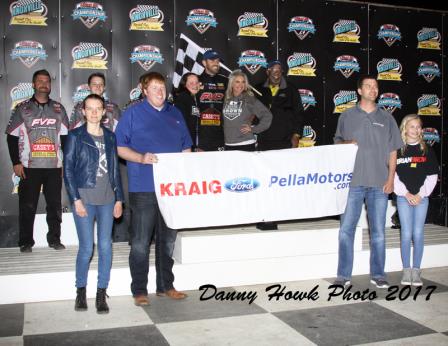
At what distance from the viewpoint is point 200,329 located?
153 inches

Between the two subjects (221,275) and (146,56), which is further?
(146,56)

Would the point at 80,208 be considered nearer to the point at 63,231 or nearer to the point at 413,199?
the point at 63,231

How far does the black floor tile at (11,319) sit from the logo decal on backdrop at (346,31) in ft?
19.6

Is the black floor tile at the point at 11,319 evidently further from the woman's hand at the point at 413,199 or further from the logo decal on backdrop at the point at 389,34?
the logo decal on backdrop at the point at 389,34

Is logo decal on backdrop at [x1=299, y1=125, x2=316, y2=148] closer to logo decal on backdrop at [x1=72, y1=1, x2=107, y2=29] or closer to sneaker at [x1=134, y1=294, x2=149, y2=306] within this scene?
logo decal on backdrop at [x1=72, y1=1, x2=107, y2=29]

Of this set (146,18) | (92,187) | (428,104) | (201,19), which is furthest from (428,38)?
(92,187)

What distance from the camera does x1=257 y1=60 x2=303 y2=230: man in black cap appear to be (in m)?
6.32

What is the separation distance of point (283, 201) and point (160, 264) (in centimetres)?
132

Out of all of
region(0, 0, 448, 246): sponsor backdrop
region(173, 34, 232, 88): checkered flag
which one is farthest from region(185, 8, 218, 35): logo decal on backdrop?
region(173, 34, 232, 88): checkered flag

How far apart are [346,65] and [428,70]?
1.52m

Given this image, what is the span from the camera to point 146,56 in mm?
7211

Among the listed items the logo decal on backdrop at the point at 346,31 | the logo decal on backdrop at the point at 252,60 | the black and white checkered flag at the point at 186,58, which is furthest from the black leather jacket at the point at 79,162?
the logo decal on backdrop at the point at 346,31

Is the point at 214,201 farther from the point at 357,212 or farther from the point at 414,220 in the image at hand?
the point at 414,220

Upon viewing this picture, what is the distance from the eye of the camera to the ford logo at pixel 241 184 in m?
4.95
